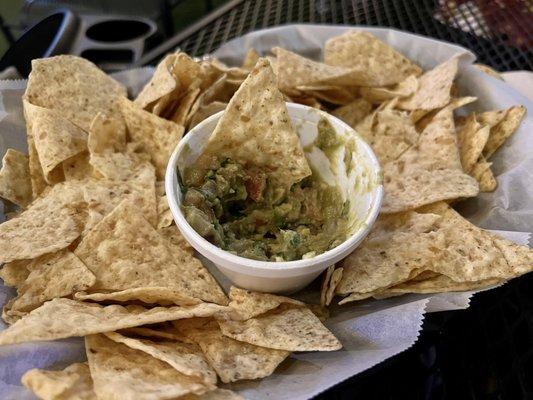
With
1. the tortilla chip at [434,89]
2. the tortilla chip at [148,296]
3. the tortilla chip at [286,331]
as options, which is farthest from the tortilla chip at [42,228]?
the tortilla chip at [434,89]

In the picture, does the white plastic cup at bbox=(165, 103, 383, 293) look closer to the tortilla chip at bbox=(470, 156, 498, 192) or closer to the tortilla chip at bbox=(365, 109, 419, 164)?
the tortilla chip at bbox=(365, 109, 419, 164)

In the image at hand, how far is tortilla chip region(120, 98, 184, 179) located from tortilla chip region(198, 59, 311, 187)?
0.23 metres

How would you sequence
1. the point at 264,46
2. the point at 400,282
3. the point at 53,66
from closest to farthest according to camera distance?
the point at 400,282 → the point at 53,66 → the point at 264,46

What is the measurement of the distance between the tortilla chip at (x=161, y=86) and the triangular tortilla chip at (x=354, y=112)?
2.03ft

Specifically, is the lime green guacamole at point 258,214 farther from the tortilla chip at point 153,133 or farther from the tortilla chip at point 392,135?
the tortilla chip at point 392,135

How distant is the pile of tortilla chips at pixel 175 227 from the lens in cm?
134

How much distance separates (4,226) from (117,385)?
0.64 metres

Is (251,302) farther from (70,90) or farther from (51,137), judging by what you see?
(70,90)

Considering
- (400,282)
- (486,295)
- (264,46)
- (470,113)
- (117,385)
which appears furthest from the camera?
(264,46)

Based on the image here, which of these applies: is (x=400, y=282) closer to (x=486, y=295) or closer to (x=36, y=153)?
(x=486, y=295)

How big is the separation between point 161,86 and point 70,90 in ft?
1.03

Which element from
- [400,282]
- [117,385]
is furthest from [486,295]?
[117,385]

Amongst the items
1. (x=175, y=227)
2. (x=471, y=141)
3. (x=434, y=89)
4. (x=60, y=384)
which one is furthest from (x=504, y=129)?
(x=60, y=384)

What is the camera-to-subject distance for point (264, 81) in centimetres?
155
